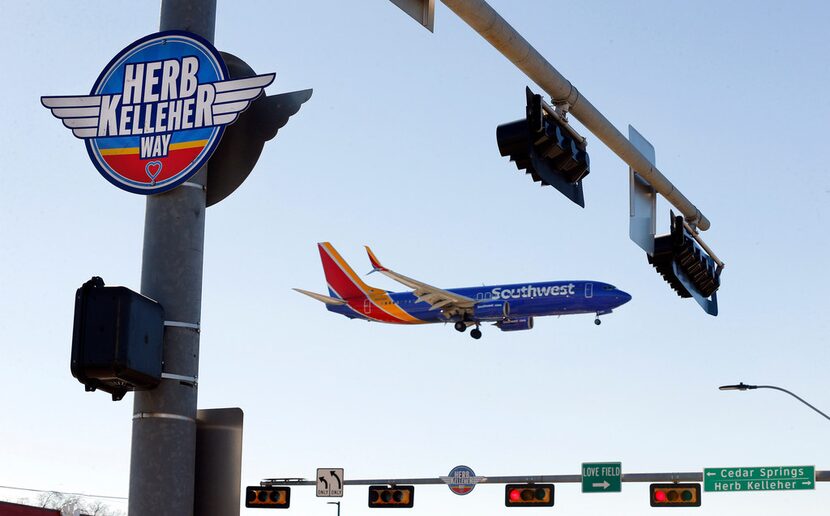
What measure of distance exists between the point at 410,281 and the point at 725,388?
37556 mm

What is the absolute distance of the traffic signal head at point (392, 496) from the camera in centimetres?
3647

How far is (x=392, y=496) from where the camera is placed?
36.7 meters

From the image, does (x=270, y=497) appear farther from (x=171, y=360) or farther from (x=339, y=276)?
(x=339, y=276)

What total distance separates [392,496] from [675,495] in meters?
8.37

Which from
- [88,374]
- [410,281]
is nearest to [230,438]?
[88,374]

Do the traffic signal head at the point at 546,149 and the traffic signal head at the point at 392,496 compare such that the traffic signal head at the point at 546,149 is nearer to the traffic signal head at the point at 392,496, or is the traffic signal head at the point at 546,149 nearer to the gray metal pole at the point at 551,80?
the gray metal pole at the point at 551,80

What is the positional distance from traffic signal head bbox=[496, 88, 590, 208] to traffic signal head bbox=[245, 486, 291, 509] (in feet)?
83.9

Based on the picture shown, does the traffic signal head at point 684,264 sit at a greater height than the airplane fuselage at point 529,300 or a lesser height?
lesser

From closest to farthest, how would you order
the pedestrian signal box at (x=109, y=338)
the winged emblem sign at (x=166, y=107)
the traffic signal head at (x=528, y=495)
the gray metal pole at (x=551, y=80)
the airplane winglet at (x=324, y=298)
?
the pedestrian signal box at (x=109, y=338)
the winged emblem sign at (x=166, y=107)
the gray metal pole at (x=551, y=80)
the traffic signal head at (x=528, y=495)
the airplane winglet at (x=324, y=298)

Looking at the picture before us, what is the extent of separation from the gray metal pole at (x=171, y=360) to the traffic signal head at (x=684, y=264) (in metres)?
9.07

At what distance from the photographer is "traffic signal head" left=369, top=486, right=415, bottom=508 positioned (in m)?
36.5

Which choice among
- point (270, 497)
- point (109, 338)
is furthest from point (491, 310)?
point (109, 338)

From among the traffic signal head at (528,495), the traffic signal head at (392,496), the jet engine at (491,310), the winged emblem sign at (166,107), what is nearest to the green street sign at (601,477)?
the traffic signal head at (528,495)

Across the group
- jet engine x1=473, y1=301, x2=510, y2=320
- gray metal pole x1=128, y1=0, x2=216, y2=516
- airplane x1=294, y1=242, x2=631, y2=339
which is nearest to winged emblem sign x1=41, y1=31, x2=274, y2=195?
gray metal pole x1=128, y1=0, x2=216, y2=516
